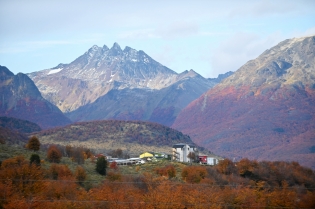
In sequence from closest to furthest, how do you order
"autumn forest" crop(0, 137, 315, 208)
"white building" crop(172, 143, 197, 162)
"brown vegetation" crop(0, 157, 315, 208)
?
1. "brown vegetation" crop(0, 157, 315, 208)
2. "autumn forest" crop(0, 137, 315, 208)
3. "white building" crop(172, 143, 197, 162)

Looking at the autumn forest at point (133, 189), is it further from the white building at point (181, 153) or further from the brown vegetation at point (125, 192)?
the white building at point (181, 153)

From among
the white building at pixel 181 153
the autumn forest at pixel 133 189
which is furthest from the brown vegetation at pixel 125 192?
the white building at pixel 181 153

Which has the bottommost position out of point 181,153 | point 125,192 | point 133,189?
point 125,192

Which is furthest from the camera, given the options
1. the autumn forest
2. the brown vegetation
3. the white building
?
the white building

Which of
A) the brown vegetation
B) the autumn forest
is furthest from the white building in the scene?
the brown vegetation

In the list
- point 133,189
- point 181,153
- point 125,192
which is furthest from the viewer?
point 181,153

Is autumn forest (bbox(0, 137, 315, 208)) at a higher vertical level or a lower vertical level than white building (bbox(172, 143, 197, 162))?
lower

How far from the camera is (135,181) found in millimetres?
82125

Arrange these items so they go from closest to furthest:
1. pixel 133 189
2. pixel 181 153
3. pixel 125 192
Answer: pixel 125 192, pixel 133 189, pixel 181 153

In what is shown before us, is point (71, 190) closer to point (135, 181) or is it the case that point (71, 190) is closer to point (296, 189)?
point (135, 181)

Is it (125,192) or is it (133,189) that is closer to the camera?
(125,192)

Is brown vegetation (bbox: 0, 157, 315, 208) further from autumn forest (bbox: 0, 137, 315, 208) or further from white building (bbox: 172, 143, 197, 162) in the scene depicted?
white building (bbox: 172, 143, 197, 162)

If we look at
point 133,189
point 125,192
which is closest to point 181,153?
point 133,189

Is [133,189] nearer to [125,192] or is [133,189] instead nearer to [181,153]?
[125,192]
